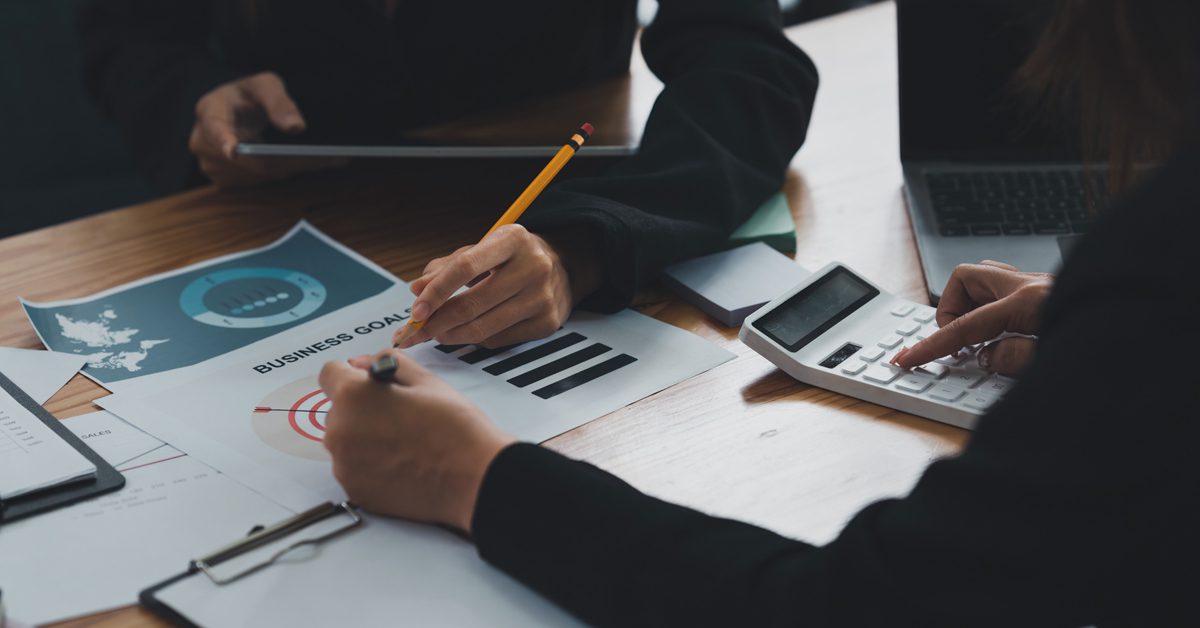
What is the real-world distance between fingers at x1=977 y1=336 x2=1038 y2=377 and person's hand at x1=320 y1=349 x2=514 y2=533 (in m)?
0.35

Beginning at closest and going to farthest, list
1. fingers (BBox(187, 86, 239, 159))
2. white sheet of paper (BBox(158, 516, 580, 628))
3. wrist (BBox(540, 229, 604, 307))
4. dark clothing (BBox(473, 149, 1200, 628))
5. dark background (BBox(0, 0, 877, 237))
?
dark clothing (BBox(473, 149, 1200, 628)), white sheet of paper (BBox(158, 516, 580, 628)), wrist (BBox(540, 229, 604, 307)), fingers (BBox(187, 86, 239, 159)), dark background (BBox(0, 0, 877, 237))

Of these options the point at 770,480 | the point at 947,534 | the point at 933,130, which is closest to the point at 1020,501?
the point at 947,534

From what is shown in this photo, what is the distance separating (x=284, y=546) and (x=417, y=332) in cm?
24

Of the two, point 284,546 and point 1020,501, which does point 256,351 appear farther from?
point 1020,501

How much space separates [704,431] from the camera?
0.72 m

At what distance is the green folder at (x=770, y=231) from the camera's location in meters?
1.00

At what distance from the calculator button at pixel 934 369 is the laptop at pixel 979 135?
23 centimetres

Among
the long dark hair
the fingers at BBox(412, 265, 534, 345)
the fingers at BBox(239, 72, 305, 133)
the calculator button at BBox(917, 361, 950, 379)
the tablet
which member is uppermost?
the long dark hair

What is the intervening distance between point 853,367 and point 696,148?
0.34 metres

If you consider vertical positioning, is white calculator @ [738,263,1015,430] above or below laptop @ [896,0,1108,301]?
below

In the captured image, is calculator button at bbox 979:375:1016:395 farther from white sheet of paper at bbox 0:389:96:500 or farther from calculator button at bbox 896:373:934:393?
A: white sheet of paper at bbox 0:389:96:500

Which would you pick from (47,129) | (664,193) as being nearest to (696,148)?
(664,193)

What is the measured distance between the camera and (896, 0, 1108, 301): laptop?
3.28 feet

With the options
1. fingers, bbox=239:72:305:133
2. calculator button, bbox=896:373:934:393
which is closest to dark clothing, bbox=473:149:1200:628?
calculator button, bbox=896:373:934:393
